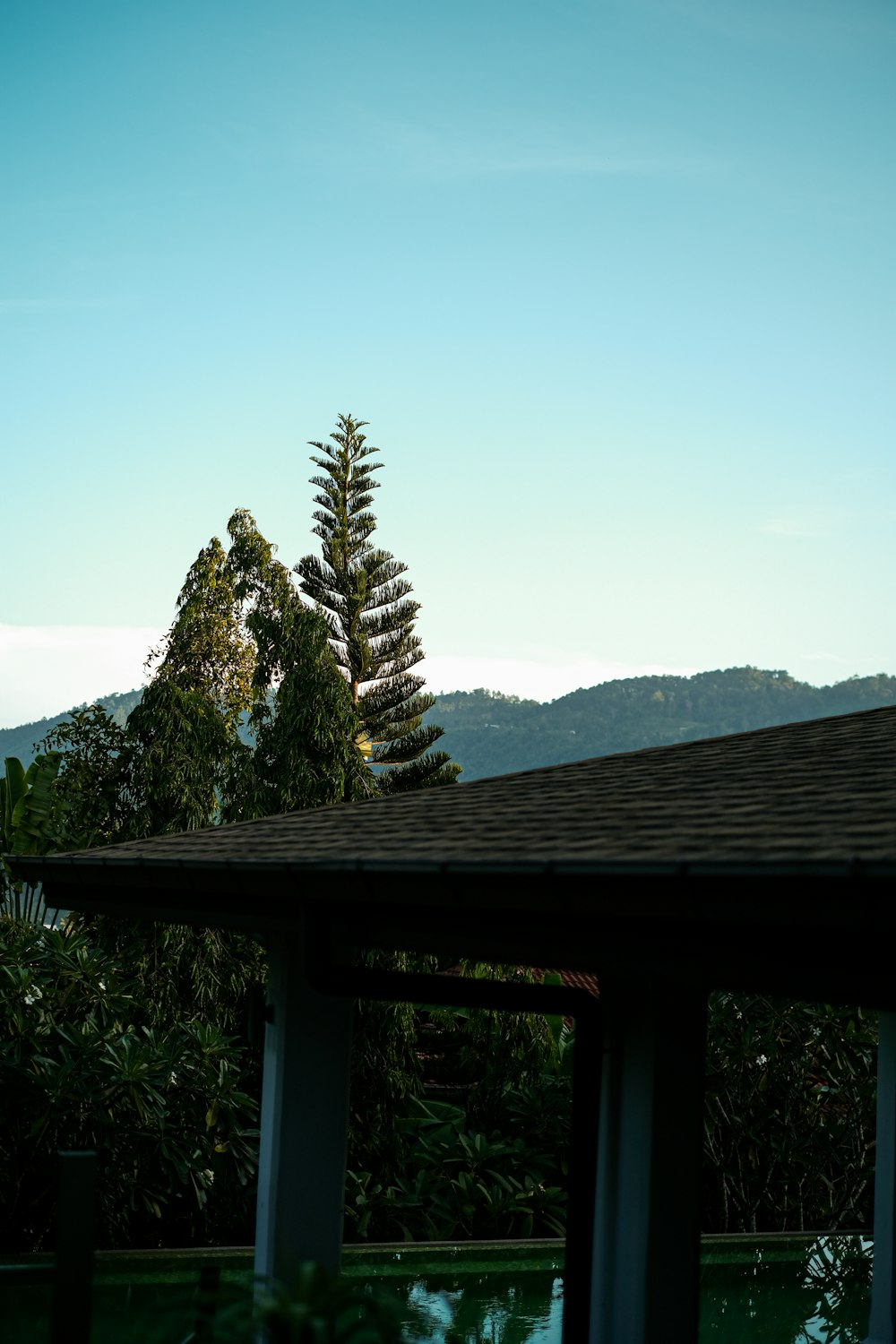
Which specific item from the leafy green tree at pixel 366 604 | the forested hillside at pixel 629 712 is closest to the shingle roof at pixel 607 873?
the leafy green tree at pixel 366 604

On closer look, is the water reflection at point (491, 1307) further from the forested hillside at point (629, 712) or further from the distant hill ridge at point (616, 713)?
the forested hillside at point (629, 712)

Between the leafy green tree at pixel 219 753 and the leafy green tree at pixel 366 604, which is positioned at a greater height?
the leafy green tree at pixel 366 604

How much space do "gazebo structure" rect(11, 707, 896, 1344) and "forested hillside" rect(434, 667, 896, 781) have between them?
7366 cm

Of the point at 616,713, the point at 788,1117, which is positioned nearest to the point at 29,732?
the point at 616,713

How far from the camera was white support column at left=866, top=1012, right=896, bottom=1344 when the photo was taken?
5.14m

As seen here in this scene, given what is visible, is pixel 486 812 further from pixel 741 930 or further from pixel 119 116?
pixel 119 116

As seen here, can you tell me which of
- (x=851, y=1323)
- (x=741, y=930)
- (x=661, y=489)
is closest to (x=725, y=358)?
(x=661, y=489)

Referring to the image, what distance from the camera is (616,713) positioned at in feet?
309

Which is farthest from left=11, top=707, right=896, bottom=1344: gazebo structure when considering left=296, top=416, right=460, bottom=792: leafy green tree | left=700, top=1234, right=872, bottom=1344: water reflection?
left=296, top=416, right=460, bottom=792: leafy green tree

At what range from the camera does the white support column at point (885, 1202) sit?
5.14 meters

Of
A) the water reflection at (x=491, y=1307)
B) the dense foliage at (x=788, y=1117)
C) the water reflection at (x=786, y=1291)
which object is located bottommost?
the water reflection at (x=786, y=1291)

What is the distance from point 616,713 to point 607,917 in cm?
9187

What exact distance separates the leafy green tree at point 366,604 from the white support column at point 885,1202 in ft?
64.8

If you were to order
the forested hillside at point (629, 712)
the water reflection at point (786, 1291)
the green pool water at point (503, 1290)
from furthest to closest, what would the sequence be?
1. the forested hillside at point (629, 712)
2. the water reflection at point (786, 1291)
3. the green pool water at point (503, 1290)
